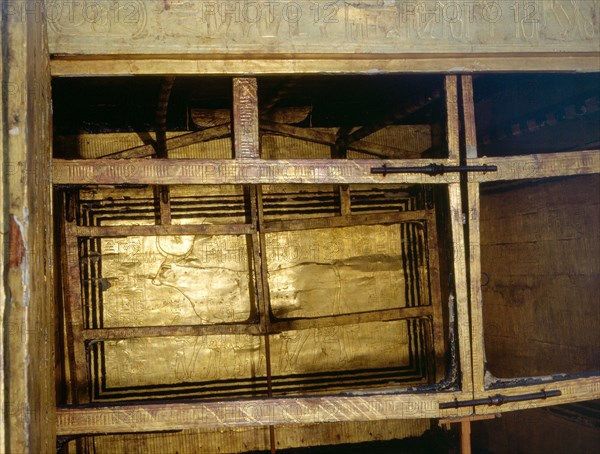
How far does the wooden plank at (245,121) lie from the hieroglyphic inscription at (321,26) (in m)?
0.20

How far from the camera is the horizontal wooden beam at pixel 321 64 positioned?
2.25 meters

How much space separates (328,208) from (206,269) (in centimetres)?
148

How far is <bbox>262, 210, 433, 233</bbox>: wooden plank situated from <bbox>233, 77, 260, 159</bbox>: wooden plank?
2.01 metres

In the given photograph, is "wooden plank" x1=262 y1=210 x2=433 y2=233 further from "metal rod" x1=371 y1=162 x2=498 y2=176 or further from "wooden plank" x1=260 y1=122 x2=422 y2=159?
"metal rod" x1=371 y1=162 x2=498 y2=176

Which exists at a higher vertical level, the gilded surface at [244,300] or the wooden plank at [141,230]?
the wooden plank at [141,230]

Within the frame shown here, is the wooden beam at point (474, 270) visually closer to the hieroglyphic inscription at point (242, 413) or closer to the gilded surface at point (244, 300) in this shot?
the hieroglyphic inscription at point (242, 413)

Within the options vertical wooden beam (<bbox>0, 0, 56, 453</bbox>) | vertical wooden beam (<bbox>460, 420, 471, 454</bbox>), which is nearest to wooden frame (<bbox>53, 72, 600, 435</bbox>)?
vertical wooden beam (<bbox>460, 420, 471, 454</bbox>)

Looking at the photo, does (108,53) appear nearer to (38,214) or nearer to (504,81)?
(38,214)

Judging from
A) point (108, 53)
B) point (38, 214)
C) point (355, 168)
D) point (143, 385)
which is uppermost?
point (108, 53)

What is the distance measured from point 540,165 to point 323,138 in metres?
1.87

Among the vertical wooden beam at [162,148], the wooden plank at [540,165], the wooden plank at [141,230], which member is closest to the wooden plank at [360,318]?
the wooden plank at [141,230]

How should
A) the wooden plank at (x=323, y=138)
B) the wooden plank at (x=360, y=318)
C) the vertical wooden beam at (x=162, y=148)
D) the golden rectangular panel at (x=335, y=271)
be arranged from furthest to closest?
the golden rectangular panel at (x=335, y=271), the wooden plank at (x=360, y=318), the wooden plank at (x=323, y=138), the vertical wooden beam at (x=162, y=148)

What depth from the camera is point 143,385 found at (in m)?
4.43

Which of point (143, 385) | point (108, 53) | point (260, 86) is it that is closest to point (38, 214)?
point (108, 53)
